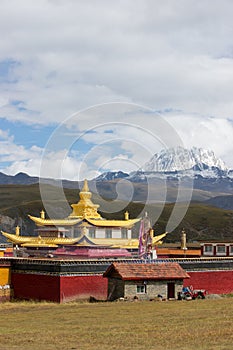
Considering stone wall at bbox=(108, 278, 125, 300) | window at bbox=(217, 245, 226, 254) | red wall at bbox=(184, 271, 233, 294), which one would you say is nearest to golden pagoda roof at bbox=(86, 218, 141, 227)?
window at bbox=(217, 245, 226, 254)

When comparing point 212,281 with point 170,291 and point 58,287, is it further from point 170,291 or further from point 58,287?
point 58,287

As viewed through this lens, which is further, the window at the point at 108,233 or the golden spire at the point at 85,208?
the golden spire at the point at 85,208

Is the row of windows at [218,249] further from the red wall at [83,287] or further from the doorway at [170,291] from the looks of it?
the red wall at [83,287]

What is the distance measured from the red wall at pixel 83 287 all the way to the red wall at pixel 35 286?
1.65 ft

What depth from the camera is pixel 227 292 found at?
47.2 metres

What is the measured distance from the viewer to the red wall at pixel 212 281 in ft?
150

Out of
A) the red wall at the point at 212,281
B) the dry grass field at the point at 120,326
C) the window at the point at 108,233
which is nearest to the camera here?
the dry grass field at the point at 120,326

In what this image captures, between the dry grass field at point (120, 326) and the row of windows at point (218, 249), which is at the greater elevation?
the row of windows at point (218, 249)

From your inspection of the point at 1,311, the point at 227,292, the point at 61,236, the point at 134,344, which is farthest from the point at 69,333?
the point at 61,236

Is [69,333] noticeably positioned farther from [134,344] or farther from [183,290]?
[183,290]

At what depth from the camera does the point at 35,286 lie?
4241 cm

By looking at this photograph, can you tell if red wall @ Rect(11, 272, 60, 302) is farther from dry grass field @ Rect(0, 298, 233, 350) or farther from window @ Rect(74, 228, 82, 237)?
window @ Rect(74, 228, 82, 237)

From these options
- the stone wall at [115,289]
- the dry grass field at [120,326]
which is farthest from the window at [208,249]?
the dry grass field at [120,326]

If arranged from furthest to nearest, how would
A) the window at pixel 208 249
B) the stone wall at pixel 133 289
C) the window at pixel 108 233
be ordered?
the window at pixel 208 249 < the window at pixel 108 233 < the stone wall at pixel 133 289
